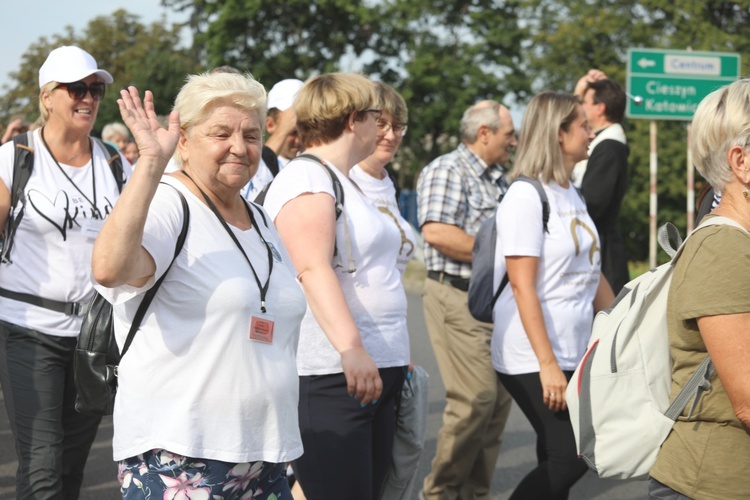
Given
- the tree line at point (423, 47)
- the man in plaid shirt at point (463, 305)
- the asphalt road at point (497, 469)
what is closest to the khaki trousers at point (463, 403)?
the man in plaid shirt at point (463, 305)

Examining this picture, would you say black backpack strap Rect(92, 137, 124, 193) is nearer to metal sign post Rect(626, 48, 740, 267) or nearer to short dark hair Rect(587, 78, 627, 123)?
short dark hair Rect(587, 78, 627, 123)

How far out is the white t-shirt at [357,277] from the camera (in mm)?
3828

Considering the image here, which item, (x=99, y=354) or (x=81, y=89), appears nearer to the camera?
(x=99, y=354)

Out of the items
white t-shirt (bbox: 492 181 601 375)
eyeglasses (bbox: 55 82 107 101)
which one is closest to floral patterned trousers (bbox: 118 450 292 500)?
white t-shirt (bbox: 492 181 601 375)

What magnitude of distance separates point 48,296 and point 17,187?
480mm

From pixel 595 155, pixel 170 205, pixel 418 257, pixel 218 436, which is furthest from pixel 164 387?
pixel 418 257

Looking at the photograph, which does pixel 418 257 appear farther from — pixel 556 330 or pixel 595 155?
pixel 556 330

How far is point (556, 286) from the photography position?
4523 mm

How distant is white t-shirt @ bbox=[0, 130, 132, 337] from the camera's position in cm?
457

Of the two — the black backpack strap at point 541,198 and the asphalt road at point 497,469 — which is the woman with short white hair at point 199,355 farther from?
the asphalt road at point 497,469

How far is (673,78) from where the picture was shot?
16781 millimetres

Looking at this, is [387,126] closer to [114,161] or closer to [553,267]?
[553,267]

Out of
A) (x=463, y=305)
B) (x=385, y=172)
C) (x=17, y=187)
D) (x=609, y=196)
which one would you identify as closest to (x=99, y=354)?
(x=17, y=187)

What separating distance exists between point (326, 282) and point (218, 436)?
848 mm
